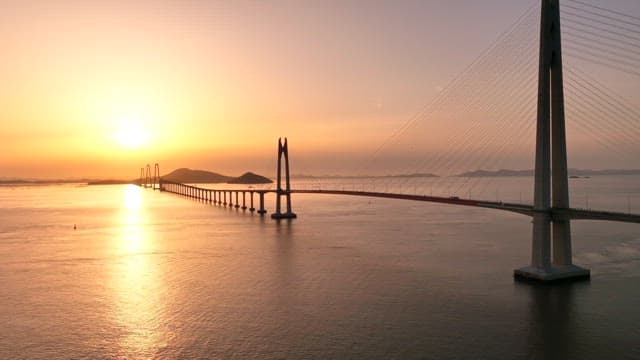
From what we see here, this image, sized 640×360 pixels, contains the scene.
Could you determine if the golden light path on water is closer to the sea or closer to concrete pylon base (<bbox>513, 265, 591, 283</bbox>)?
the sea

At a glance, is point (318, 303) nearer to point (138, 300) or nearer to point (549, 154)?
point (138, 300)

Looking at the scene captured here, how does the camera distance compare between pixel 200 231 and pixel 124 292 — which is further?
pixel 200 231

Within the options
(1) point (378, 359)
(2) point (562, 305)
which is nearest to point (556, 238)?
(2) point (562, 305)

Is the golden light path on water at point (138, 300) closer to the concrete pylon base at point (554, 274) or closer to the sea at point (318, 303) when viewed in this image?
the sea at point (318, 303)

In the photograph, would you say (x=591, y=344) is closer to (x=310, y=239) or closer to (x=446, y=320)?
(x=446, y=320)

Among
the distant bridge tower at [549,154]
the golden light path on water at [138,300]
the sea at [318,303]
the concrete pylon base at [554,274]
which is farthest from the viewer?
the concrete pylon base at [554,274]

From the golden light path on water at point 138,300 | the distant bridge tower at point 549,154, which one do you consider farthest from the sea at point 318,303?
the distant bridge tower at point 549,154

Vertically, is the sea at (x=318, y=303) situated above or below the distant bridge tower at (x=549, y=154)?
below
